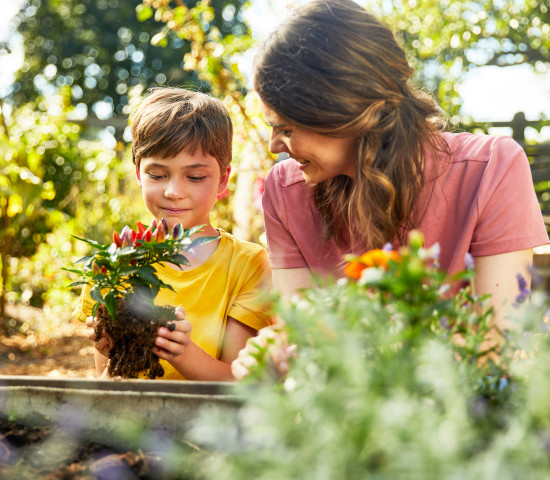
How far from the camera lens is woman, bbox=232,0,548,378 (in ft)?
5.52

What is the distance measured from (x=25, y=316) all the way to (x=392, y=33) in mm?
5498

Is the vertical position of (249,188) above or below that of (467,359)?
below

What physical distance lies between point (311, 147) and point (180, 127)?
616 millimetres

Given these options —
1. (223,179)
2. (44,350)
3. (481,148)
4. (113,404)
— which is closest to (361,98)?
(481,148)

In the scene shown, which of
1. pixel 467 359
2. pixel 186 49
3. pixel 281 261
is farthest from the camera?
pixel 186 49

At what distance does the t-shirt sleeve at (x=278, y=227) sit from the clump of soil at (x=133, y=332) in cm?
64

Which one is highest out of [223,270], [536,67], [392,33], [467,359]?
[392,33]

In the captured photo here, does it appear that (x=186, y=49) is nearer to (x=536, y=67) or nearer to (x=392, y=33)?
(x=536, y=67)

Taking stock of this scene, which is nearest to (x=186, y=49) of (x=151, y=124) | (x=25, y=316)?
(x=25, y=316)

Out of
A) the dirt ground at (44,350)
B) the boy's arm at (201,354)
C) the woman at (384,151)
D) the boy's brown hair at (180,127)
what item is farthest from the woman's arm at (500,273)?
the dirt ground at (44,350)

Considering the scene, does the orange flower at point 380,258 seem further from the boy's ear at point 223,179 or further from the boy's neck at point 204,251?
the boy's ear at point 223,179

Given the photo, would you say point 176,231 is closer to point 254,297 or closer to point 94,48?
point 254,297

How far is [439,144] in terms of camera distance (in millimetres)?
1901

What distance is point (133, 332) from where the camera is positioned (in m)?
1.46
